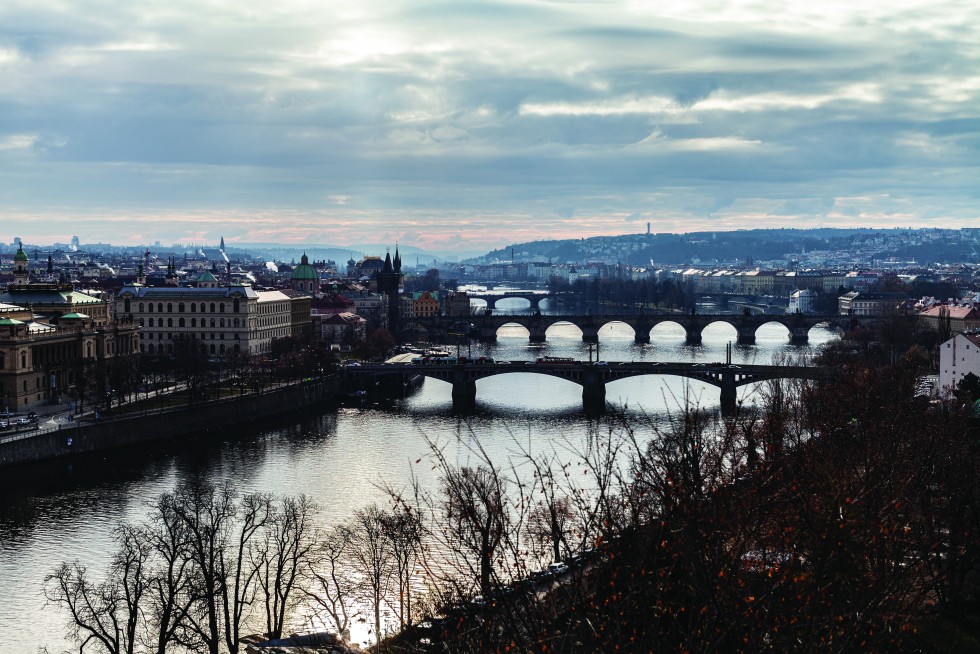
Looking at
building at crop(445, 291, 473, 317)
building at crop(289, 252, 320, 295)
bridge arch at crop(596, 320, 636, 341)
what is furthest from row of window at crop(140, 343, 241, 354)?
building at crop(445, 291, 473, 317)

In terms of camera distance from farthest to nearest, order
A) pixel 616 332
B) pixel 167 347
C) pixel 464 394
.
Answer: pixel 616 332 → pixel 167 347 → pixel 464 394

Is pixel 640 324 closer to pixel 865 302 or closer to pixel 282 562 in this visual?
pixel 865 302

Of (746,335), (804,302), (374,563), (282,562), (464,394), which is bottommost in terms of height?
(804,302)

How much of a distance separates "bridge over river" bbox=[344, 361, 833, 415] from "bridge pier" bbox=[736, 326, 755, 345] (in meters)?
28.7

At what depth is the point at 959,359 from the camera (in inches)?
1475

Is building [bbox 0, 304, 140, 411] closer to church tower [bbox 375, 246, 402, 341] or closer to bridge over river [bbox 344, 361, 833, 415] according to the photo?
bridge over river [bbox 344, 361, 833, 415]

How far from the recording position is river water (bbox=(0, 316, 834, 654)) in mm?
22609

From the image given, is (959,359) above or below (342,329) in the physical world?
above

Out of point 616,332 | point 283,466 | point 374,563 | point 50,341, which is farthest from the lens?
point 616,332

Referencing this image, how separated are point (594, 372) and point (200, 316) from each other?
805 inches

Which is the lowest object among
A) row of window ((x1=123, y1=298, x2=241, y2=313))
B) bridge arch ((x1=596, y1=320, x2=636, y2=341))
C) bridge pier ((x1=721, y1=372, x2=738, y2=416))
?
bridge arch ((x1=596, y1=320, x2=636, y2=341))

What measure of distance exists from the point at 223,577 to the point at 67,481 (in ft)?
42.7

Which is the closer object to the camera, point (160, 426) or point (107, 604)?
point (107, 604)

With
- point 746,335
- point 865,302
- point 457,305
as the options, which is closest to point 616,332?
point 746,335
